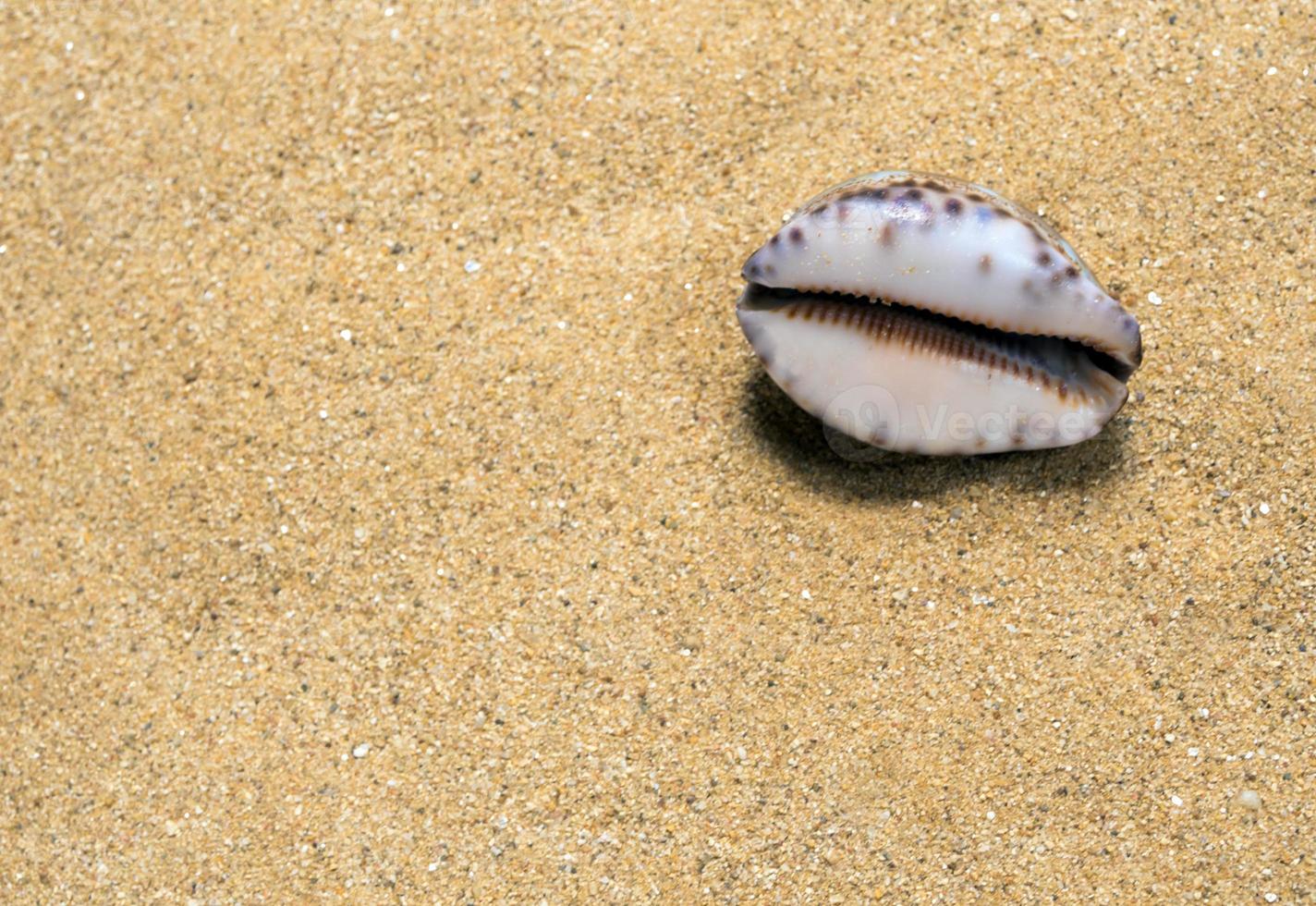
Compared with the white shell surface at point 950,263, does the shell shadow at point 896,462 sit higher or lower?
lower

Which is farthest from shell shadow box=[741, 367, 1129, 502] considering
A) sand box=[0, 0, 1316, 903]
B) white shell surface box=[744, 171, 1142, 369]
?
white shell surface box=[744, 171, 1142, 369]

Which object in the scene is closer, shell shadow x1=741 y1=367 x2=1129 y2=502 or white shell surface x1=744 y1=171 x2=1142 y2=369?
white shell surface x1=744 y1=171 x2=1142 y2=369

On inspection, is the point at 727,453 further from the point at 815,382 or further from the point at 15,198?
the point at 15,198

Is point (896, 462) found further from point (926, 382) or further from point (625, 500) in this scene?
point (625, 500)

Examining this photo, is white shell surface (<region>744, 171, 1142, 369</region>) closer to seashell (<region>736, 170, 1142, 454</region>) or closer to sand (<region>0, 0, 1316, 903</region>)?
seashell (<region>736, 170, 1142, 454</region>)

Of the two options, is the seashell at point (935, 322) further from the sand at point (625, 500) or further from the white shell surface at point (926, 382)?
the sand at point (625, 500)

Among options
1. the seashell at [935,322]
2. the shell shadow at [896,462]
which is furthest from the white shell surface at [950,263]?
the shell shadow at [896,462]

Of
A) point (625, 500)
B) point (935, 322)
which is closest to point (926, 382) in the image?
point (935, 322)
